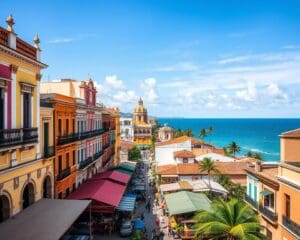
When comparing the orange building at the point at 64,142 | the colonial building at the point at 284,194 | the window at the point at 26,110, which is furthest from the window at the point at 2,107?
the colonial building at the point at 284,194

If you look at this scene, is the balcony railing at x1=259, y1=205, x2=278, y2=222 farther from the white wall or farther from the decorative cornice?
the white wall

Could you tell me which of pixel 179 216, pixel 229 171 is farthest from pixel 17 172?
pixel 229 171

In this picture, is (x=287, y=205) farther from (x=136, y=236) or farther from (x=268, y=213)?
(x=136, y=236)

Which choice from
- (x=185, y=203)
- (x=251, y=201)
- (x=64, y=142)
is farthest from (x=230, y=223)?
(x=64, y=142)

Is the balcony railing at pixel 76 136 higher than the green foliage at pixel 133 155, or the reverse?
the balcony railing at pixel 76 136

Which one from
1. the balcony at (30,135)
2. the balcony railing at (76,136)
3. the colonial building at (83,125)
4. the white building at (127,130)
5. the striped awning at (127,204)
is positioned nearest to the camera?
the balcony at (30,135)

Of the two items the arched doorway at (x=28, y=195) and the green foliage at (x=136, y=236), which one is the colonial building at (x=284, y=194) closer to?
the green foliage at (x=136, y=236)
